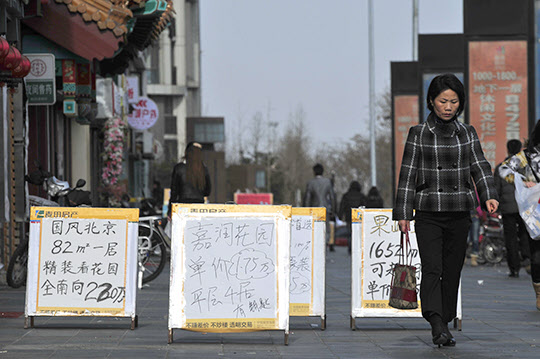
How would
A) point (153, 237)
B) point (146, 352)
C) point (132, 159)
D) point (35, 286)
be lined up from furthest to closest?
point (132, 159), point (153, 237), point (35, 286), point (146, 352)

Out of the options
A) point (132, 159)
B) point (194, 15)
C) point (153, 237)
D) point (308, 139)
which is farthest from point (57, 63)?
point (194, 15)

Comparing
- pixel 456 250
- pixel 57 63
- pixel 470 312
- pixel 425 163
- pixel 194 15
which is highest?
pixel 194 15

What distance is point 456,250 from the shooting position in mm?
8391

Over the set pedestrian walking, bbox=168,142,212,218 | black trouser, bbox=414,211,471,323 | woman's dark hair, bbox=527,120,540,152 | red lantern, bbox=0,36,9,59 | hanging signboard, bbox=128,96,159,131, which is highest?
hanging signboard, bbox=128,96,159,131

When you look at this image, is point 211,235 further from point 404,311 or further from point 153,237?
point 153,237

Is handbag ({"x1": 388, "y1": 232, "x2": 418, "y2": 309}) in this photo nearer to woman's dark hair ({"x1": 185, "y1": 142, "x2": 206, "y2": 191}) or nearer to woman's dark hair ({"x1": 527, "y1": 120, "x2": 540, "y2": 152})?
woman's dark hair ({"x1": 527, "y1": 120, "x2": 540, "y2": 152})

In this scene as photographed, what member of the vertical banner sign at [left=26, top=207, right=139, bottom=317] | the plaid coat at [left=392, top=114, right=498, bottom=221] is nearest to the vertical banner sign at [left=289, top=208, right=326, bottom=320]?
the vertical banner sign at [left=26, top=207, right=139, bottom=317]

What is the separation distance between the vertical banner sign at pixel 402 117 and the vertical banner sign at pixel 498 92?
10181mm

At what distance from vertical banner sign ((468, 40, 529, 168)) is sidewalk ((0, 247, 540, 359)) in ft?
39.7

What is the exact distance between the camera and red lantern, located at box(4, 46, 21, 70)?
11867 mm

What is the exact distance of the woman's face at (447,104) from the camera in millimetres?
8312

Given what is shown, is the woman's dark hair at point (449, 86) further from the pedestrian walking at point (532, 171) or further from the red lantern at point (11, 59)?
the red lantern at point (11, 59)

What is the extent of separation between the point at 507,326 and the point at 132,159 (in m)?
36.3

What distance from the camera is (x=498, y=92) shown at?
78.4ft
